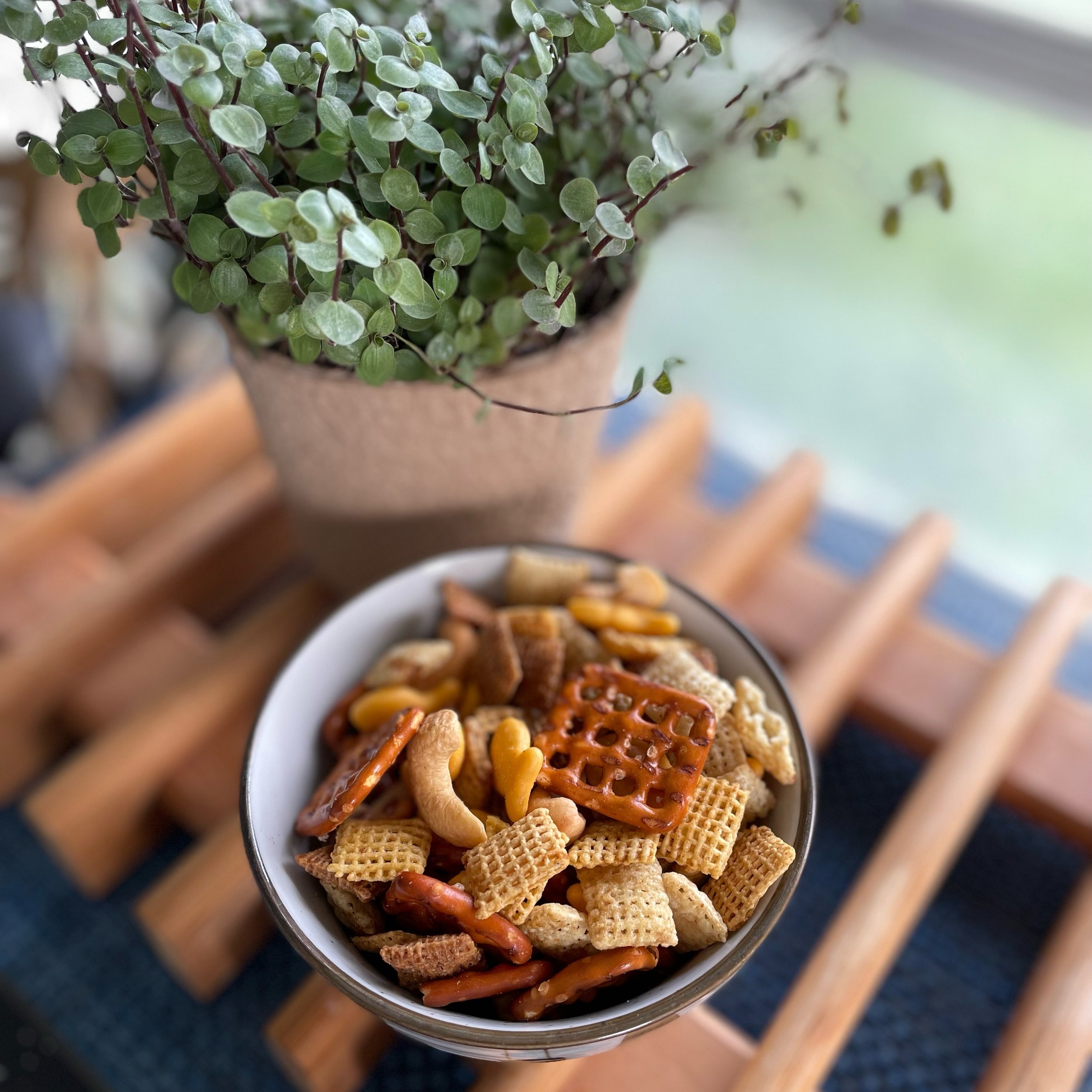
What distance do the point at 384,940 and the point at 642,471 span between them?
1.19ft

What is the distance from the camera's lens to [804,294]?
707 mm

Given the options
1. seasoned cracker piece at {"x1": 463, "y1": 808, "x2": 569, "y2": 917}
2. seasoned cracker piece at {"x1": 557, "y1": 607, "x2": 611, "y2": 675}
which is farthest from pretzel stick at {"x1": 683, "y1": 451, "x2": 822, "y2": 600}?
seasoned cracker piece at {"x1": 463, "y1": 808, "x2": 569, "y2": 917}

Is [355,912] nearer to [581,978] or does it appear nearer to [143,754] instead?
[581,978]

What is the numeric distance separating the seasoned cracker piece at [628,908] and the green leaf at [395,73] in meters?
0.25

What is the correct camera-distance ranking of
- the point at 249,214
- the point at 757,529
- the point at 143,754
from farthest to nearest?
1. the point at 757,529
2. the point at 143,754
3. the point at 249,214

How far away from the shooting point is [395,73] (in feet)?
0.90

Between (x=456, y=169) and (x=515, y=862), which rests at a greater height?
(x=456, y=169)

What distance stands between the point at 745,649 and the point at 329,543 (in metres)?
0.22

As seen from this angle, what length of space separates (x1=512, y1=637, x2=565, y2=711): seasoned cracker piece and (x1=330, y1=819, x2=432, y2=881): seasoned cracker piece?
0.23 feet

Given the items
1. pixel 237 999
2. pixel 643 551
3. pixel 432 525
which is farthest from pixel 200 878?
pixel 643 551

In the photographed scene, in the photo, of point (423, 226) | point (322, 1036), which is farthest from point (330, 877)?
point (423, 226)

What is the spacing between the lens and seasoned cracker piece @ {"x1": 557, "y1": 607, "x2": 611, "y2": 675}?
1.32 ft

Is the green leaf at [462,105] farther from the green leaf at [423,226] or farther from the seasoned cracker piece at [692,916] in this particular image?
the seasoned cracker piece at [692,916]

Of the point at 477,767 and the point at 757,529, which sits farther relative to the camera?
the point at 757,529
